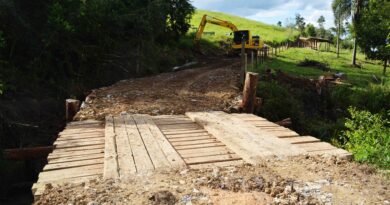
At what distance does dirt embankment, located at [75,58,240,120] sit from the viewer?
8109 millimetres

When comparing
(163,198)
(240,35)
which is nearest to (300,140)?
(163,198)

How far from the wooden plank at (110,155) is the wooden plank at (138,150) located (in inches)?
9.5

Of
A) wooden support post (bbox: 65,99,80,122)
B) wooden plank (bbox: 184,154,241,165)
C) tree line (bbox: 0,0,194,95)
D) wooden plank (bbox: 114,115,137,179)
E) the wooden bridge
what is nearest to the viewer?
wooden plank (bbox: 114,115,137,179)

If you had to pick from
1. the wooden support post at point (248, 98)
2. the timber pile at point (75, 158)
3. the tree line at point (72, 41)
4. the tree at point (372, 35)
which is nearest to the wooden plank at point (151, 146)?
the timber pile at point (75, 158)

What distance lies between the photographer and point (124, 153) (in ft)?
15.4

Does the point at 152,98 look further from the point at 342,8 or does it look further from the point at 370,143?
the point at 342,8

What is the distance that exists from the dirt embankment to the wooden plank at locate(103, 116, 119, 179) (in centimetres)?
163

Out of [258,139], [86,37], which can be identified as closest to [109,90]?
[86,37]

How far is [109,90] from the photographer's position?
37.4 feet

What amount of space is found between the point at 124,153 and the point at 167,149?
58 cm

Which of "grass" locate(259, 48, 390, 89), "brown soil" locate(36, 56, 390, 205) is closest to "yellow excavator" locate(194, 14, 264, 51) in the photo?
"grass" locate(259, 48, 390, 89)

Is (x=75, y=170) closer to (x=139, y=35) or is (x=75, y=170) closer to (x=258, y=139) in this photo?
(x=258, y=139)

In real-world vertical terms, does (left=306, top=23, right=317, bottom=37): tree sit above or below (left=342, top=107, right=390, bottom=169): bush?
above

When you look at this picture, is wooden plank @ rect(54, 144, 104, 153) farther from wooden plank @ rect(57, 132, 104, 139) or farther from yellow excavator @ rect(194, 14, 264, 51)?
yellow excavator @ rect(194, 14, 264, 51)
